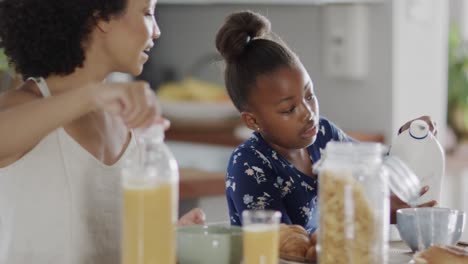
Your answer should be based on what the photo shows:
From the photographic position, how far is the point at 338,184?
1190 mm

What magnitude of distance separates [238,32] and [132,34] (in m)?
0.32

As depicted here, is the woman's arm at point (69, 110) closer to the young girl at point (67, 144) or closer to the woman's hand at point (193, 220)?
the young girl at point (67, 144)

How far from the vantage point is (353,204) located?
119 cm

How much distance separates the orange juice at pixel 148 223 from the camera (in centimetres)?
115

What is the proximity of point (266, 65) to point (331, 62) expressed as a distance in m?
1.77

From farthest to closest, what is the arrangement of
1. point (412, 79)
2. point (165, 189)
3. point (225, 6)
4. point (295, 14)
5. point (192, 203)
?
point (225, 6) → point (295, 14) → point (412, 79) → point (192, 203) → point (165, 189)

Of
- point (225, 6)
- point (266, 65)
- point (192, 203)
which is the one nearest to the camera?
point (266, 65)

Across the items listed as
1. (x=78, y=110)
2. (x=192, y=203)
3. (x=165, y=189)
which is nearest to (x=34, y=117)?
(x=78, y=110)

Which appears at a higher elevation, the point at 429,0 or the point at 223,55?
the point at 429,0

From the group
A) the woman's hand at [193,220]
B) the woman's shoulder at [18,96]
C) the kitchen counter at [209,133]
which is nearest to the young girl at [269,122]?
the woman's hand at [193,220]

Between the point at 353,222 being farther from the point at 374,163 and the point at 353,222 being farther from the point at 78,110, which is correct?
the point at 78,110

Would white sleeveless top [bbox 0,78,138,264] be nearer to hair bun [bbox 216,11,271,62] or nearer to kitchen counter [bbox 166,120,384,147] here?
hair bun [bbox 216,11,271,62]

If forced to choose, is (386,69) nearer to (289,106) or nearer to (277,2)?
(277,2)

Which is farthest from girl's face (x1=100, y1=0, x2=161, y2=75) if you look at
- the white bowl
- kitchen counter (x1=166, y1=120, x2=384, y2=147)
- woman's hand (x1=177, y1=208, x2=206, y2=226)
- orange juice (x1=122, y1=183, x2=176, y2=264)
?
kitchen counter (x1=166, y1=120, x2=384, y2=147)
